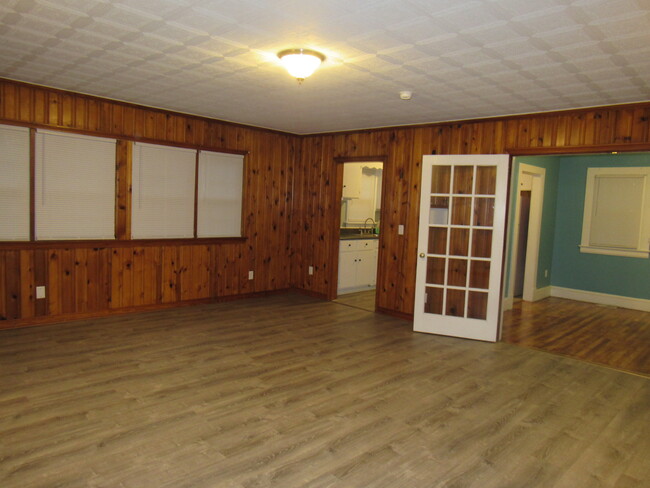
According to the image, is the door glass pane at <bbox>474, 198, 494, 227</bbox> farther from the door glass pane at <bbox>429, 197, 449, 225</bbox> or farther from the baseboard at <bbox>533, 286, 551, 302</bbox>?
the baseboard at <bbox>533, 286, 551, 302</bbox>

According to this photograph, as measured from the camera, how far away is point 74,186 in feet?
16.4

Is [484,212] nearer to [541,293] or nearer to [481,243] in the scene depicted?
[481,243]

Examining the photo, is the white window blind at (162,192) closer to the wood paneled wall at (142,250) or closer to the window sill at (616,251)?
the wood paneled wall at (142,250)

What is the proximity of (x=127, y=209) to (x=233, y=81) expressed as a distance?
7.55ft

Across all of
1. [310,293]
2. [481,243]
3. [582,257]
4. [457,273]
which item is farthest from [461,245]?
Answer: [582,257]

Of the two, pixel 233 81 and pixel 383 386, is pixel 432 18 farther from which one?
pixel 383 386

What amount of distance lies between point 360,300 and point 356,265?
2.34ft

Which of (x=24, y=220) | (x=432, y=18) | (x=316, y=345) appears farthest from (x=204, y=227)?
(x=432, y=18)

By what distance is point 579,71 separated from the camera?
132 inches

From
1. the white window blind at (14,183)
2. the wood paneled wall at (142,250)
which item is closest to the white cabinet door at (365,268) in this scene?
the wood paneled wall at (142,250)

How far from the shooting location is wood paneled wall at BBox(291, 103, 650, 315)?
440 cm

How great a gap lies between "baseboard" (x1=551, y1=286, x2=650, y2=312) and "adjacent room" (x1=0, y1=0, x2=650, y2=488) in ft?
0.15

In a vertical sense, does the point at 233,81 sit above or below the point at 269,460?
A: above

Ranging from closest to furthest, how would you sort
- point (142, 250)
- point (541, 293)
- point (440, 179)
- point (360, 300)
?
point (440, 179), point (142, 250), point (360, 300), point (541, 293)
